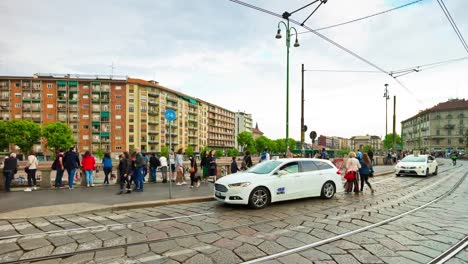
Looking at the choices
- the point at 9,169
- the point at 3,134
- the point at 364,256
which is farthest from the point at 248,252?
the point at 3,134

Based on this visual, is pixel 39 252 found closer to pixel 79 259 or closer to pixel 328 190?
pixel 79 259

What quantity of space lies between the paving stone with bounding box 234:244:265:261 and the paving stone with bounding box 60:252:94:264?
7.52 feet

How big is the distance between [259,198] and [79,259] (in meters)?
4.88

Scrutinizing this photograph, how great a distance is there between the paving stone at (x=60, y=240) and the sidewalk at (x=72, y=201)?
7.26ft

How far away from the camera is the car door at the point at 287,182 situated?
8.32 m

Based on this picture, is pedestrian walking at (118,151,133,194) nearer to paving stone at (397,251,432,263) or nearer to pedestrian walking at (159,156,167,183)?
pedestrian walking at (159,156,167,183)

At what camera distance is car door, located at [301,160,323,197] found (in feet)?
29.6

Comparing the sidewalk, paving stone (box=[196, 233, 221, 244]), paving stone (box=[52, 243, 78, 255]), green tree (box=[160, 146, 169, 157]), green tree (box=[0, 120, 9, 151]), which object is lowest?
green tree (box=[160, 146, 169, 157])

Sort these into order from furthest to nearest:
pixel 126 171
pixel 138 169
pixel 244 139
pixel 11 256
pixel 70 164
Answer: pixel 244 139 < pixel 70 164 < pixel 138 169 < pixel 126 171 < pixel 11 256

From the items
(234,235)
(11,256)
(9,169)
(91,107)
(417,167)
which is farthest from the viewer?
(91,107)

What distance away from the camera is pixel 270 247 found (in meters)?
4.69

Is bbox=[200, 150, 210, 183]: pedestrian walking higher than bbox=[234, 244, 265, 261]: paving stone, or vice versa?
bbox=[200, 150, 210, 183]: pedestrian walking

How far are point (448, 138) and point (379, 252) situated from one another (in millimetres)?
114923

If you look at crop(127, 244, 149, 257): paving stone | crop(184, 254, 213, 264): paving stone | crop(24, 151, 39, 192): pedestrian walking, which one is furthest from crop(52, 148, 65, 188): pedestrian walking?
crop(184, 254, 213, 264): paving stone
